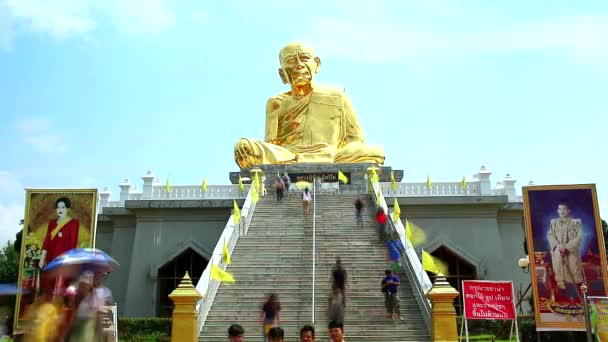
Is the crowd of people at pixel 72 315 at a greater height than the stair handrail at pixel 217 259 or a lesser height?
lesser

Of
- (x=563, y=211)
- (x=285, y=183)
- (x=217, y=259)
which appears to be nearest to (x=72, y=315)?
(x=217, y=259)

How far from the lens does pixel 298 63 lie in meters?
25.7

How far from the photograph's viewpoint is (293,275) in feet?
47.0

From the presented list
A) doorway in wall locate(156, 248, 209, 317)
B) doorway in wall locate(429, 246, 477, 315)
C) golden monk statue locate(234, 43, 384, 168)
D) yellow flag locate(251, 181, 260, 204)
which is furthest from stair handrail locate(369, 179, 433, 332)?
golden monk statue locate(234, 43, 384, 168)

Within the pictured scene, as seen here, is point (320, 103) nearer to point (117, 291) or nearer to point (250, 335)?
point (117, 291)

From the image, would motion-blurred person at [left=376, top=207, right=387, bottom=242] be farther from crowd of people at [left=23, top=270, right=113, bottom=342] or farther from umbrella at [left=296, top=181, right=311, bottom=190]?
crowd of people at [left=23, top=270, right=113, bottom=342]

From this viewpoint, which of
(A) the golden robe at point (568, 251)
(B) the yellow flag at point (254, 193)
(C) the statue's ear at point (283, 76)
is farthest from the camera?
(C) the statue's ear at point (283, 76)

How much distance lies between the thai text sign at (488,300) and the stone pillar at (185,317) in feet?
16.8

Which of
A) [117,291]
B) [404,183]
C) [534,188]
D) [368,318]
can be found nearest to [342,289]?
[368,318]

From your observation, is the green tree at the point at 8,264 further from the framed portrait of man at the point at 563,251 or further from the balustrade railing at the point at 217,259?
the framed portrait of man at the point at 563,251

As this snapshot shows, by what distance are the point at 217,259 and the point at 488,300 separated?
5958mm

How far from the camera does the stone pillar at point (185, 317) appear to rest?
11.8m

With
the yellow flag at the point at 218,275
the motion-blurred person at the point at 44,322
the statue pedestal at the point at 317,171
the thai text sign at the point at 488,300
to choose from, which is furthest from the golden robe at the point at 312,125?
the motion-blurred person at the point at 44,322

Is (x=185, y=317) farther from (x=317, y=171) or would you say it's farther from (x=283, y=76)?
(x=283, y=76)
